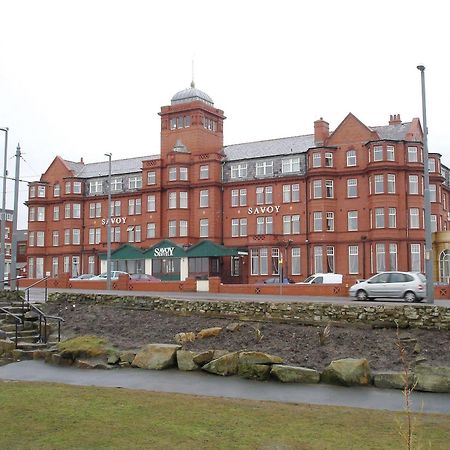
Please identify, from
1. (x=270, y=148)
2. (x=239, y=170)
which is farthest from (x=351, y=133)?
(x=239, y=170)

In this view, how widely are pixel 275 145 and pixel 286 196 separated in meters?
7.53

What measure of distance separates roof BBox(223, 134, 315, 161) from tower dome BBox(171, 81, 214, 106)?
Answer: 6457 mm

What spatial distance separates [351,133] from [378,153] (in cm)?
362

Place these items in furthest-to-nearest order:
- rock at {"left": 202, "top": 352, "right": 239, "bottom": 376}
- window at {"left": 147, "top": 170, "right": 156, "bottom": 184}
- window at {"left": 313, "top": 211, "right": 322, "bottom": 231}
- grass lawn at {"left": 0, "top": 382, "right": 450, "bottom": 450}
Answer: window at {"left": 147, "top": 170, "right": 156, "bottom": 184} < window at {"left": 313, "top": 211, "right": 322, "bottom": 231} < rock at {"left": 202, "top": 352, "right": 239, "bottom": 376} < grass lawn at {"left": 0, "top": 382, "right": 450, "bottom": 450}

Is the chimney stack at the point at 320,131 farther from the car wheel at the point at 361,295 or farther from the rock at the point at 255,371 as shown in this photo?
the rock at the point at 255,371

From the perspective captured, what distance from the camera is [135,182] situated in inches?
2670

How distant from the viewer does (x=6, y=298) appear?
2528 cm

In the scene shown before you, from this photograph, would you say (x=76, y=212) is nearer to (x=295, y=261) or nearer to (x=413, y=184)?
(x=295, y=261)

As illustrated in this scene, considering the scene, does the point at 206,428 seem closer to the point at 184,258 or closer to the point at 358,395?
the point at 358,395

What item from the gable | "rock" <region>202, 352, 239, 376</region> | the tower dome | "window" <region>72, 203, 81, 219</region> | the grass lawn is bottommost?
the grass lawn

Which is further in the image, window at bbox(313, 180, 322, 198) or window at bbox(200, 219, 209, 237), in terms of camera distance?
window at bbox(200, 219, 209, 237)

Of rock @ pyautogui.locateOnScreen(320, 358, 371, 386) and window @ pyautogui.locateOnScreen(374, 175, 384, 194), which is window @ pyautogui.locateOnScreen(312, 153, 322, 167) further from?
rock @ pyautogui.locateOnScreen(320, 358, 371, 386)

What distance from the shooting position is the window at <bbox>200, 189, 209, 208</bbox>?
200ft

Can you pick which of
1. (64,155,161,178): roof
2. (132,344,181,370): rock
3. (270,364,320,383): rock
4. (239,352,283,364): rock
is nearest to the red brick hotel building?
(64,155,161,178): roof
